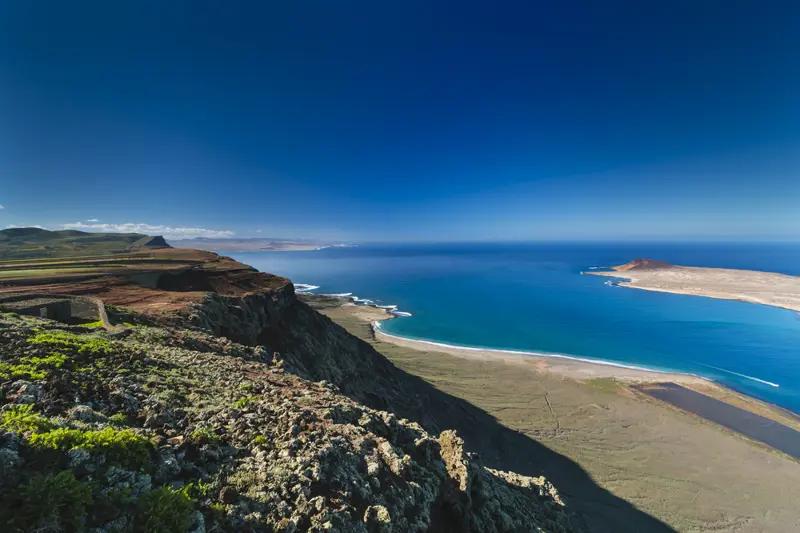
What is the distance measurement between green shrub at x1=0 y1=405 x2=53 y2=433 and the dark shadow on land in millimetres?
16559

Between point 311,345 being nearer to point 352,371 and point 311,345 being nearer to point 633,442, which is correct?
point 352,371

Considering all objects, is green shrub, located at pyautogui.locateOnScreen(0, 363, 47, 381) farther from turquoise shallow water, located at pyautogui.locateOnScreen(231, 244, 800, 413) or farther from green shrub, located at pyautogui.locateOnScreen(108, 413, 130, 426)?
turquoise shallow water, located at pyautogui.locateOnScreen(231, 244, 800, 413)

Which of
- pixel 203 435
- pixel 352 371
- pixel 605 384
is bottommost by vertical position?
pixel 605 384

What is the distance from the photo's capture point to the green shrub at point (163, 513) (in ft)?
17.0

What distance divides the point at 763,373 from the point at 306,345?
206 ft

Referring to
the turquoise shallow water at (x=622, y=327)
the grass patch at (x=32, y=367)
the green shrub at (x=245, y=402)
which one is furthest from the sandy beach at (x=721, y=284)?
the grass patch at (x=32, y=367)

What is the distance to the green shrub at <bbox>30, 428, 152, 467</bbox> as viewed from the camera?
5.47 meters

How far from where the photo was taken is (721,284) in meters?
116

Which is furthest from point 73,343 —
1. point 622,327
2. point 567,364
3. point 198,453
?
point 622,327

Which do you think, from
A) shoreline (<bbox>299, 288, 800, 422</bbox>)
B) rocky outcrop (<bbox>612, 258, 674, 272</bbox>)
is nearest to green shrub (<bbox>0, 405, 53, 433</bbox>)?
shoreline (<bbox>299, 288, 800, 422</bbox>)

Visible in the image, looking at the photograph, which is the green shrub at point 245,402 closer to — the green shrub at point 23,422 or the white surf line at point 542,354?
the green shrub at point 23,422

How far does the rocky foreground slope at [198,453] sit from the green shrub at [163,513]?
0.02 m

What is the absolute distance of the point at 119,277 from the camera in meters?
31.3

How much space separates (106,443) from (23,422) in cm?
139
